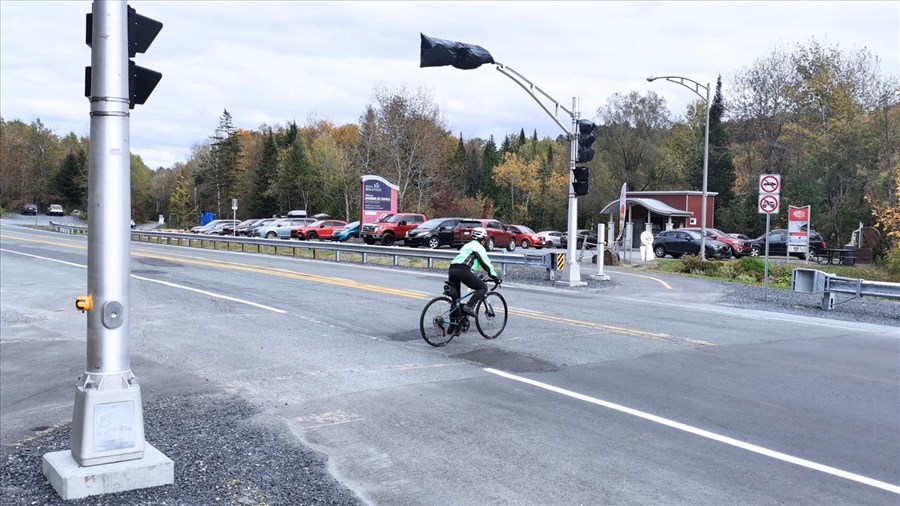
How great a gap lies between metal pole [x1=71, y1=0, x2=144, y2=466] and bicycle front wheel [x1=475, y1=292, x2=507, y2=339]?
669cm

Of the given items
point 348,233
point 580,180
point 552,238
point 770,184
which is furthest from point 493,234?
point 770,184

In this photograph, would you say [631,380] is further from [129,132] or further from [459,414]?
[129,132]

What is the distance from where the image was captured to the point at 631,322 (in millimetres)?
13156

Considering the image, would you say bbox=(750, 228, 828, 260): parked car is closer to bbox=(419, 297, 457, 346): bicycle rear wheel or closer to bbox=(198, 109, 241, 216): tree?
bbox=(419, 297, 457, 346): bicycle rear wheel

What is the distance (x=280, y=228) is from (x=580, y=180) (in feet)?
109

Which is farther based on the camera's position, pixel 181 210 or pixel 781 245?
pixel 181 210

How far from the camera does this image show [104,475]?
4309 millimetres

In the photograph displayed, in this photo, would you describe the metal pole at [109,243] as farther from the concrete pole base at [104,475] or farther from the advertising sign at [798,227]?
the advertising sign at [798,227]

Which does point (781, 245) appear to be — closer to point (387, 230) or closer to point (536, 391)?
point (387, 230)

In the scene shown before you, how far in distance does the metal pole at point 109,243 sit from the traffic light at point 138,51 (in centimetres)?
14

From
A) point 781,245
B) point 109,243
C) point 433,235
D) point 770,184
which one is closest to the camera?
point 109,243

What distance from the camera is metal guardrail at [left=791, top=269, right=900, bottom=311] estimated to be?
15.7m

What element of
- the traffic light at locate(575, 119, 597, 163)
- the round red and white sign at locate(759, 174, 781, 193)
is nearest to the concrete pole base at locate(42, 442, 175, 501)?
the round red and white sign at locate(759, 174, 781, 193)

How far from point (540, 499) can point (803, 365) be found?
619cm
